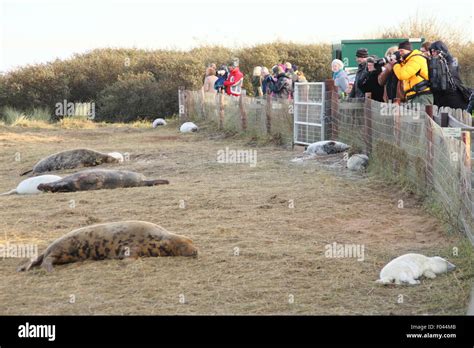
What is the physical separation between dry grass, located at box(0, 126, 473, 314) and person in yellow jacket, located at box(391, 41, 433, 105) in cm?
162

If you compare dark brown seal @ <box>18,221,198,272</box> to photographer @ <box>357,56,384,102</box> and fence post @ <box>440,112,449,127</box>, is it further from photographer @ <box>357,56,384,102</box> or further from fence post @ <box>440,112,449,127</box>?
photographer @ <box>357,56,384,102</box>

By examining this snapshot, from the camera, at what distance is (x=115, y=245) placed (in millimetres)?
8375

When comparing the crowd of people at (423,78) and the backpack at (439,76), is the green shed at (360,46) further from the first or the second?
the backpack at (439,76)

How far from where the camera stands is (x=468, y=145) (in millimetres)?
8367

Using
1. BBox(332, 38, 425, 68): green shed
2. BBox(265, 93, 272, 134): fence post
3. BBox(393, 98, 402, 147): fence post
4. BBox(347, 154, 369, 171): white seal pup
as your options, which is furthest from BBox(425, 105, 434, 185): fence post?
BBox(332, 38, 425, 68): green shed

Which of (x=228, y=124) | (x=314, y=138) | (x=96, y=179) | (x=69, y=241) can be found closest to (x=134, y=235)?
(x=69, y=241)

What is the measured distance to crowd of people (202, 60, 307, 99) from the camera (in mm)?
20406

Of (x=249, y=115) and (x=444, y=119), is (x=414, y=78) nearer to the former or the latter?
(x=444, y=119)

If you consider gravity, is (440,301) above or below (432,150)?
below

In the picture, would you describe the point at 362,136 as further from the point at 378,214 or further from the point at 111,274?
the point at 111,274

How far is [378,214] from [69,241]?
12.3ft

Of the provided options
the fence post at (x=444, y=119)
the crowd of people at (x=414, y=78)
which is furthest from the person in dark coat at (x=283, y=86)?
the fence post at (x=444, y=119)

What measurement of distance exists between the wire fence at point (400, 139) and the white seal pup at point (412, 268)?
62cm

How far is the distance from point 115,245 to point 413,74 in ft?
21.9
